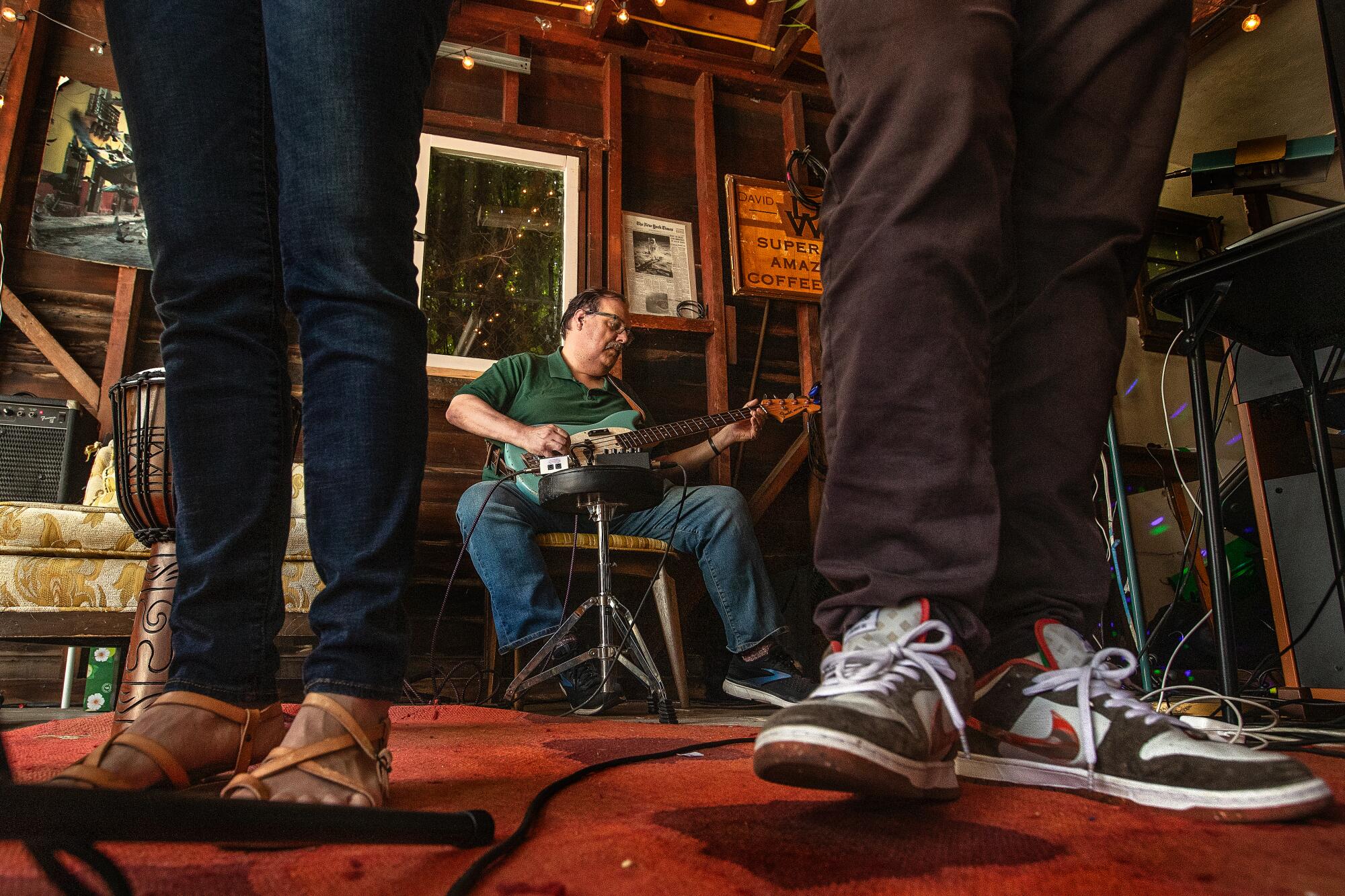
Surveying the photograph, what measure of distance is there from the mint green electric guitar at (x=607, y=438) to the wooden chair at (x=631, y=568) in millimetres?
198

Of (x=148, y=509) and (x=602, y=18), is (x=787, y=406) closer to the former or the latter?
(x=602, y=18)

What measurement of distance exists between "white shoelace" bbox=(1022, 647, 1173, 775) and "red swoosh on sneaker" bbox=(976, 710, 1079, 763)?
0.01m

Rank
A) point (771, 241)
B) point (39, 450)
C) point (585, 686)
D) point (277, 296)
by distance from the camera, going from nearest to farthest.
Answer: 1. point (277, 296)
2. point (585, 686)
3. point (39, 450)
4. point (771, 241)

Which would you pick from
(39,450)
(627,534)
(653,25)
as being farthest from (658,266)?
(39,450)

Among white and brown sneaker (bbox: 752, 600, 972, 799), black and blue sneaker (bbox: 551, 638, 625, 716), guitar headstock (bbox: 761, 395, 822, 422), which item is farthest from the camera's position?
guitar headstock (bbox: 761, 395, 822, 422)

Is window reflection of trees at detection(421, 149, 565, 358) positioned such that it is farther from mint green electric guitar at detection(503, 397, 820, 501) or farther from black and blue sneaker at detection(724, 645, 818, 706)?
black and blue sneaker at detection(724, 645, 818, 706)

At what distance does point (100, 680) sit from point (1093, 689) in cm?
299

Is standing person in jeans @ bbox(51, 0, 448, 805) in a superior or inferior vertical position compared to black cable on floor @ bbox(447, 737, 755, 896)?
superior

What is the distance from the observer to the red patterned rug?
0.41 meters

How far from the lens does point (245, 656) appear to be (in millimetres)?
748

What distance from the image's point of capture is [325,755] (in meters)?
0.61

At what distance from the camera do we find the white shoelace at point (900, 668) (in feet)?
1.95

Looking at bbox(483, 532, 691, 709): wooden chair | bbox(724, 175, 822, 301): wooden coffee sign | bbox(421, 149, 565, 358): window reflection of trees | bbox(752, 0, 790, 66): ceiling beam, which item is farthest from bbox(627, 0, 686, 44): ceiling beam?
bbox(483, 532, 691, 709): wooden chair

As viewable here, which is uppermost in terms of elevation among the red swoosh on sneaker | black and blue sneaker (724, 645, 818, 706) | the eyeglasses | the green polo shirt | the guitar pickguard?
the eyeglasses
